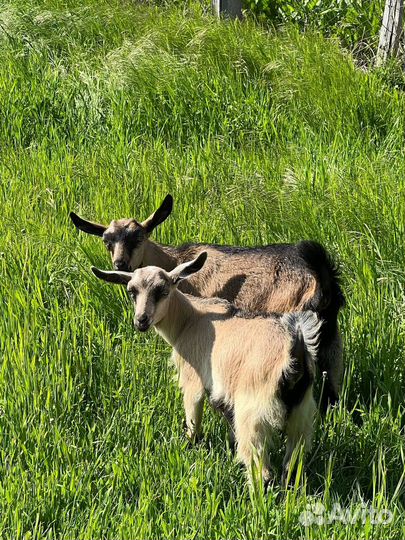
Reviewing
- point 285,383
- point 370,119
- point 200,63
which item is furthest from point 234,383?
point 200,63

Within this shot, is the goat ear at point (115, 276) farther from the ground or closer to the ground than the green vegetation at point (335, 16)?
closer to the ground

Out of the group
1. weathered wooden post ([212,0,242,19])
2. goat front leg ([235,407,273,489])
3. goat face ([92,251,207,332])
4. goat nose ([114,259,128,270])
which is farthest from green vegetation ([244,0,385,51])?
goat front leg ([235,407,273,489])

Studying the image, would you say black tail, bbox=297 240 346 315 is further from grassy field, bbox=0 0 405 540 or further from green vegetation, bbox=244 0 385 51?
green vegetation, bbox=244 0 385 51

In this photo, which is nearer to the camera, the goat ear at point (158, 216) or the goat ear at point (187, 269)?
the goat ear at point (187, 269)

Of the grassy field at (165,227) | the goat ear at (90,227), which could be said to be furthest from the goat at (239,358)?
the goat ear at (90,227)

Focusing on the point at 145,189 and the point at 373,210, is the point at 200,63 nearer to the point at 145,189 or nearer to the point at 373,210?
the point at 145,189

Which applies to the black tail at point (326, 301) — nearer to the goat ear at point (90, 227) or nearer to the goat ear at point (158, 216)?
the goat ear at point (158, 216)

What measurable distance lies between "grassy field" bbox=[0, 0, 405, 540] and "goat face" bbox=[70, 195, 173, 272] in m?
0.23

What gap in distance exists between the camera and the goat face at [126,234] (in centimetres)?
640

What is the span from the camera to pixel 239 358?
16.1 feet

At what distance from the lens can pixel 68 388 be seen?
5.30 metres

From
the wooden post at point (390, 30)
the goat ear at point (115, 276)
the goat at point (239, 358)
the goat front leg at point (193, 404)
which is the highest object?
the wooden post at point (390, 30)

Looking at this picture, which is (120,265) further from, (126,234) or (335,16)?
(335,16)

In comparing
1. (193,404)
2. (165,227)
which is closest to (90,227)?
(165,227)
